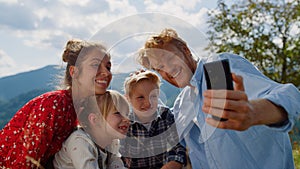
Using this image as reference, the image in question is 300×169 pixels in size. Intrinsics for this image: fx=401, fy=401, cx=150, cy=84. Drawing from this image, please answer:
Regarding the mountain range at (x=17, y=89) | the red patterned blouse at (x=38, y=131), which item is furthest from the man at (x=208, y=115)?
the mountain range at (x=17, y=89)

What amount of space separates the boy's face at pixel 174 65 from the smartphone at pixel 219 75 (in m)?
1.10

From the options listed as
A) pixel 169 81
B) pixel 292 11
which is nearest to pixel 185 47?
pixel 169 81

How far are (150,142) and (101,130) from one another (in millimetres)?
556

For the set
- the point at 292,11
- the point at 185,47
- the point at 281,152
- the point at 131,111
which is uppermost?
the point at 292,11

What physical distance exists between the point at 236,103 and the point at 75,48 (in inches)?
71.2

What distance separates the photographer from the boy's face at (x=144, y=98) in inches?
135

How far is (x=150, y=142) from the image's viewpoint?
11.7 ft

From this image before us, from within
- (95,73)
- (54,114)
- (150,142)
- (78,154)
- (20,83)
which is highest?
Result: (95,73)

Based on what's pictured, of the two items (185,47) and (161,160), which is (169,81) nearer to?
(185,47)

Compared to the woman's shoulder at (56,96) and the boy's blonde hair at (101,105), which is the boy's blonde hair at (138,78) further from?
the woman's shoulder at (56,96)

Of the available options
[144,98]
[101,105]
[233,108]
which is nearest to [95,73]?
[101,105]

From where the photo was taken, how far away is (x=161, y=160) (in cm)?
355

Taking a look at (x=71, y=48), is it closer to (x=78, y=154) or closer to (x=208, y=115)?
(x=78, y=154)

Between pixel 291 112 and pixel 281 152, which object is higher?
pixel 291 112
